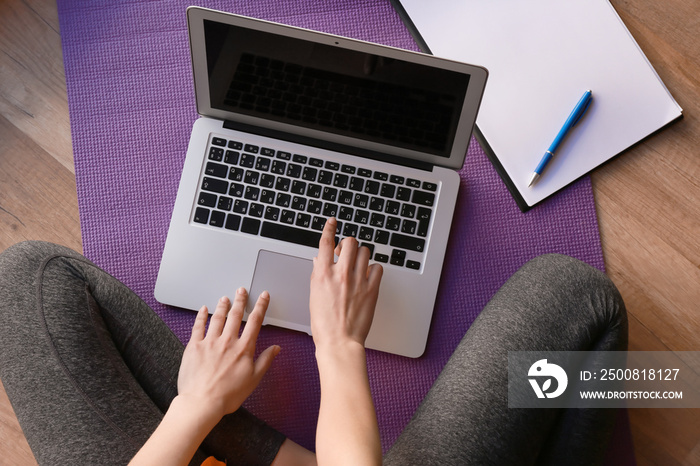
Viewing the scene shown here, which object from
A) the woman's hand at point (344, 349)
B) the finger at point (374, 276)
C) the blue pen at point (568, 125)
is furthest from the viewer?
the blue pen at point (568, 125)

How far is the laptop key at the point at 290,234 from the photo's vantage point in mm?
811

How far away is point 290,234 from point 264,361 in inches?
7.0

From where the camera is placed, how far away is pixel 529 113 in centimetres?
87

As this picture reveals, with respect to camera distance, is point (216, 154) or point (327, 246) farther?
point (216, 154)

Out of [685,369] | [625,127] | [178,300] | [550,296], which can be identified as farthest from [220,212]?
[685,369]

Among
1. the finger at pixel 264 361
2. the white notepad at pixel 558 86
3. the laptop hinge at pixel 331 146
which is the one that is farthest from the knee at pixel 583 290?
the finger at pixel 264 361

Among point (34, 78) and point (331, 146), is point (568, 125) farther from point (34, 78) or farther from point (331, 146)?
point (34, 78)

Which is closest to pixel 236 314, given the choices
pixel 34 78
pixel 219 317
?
pixel 219 317

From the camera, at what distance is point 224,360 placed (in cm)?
77

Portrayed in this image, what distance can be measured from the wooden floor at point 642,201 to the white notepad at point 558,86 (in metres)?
0.03

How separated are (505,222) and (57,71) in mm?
732

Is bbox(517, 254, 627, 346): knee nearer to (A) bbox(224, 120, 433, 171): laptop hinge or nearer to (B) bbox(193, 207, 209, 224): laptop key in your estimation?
(A) bbox(224, 120, 433, 171): laptop hinge

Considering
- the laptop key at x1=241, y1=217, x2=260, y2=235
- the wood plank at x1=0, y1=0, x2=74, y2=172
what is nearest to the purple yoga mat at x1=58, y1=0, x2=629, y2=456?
the wood plank at x1=0, y1=0, x2=74, y2=172

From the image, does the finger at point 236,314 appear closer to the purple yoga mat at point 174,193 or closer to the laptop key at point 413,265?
the purple yoga mat at point 174,193
